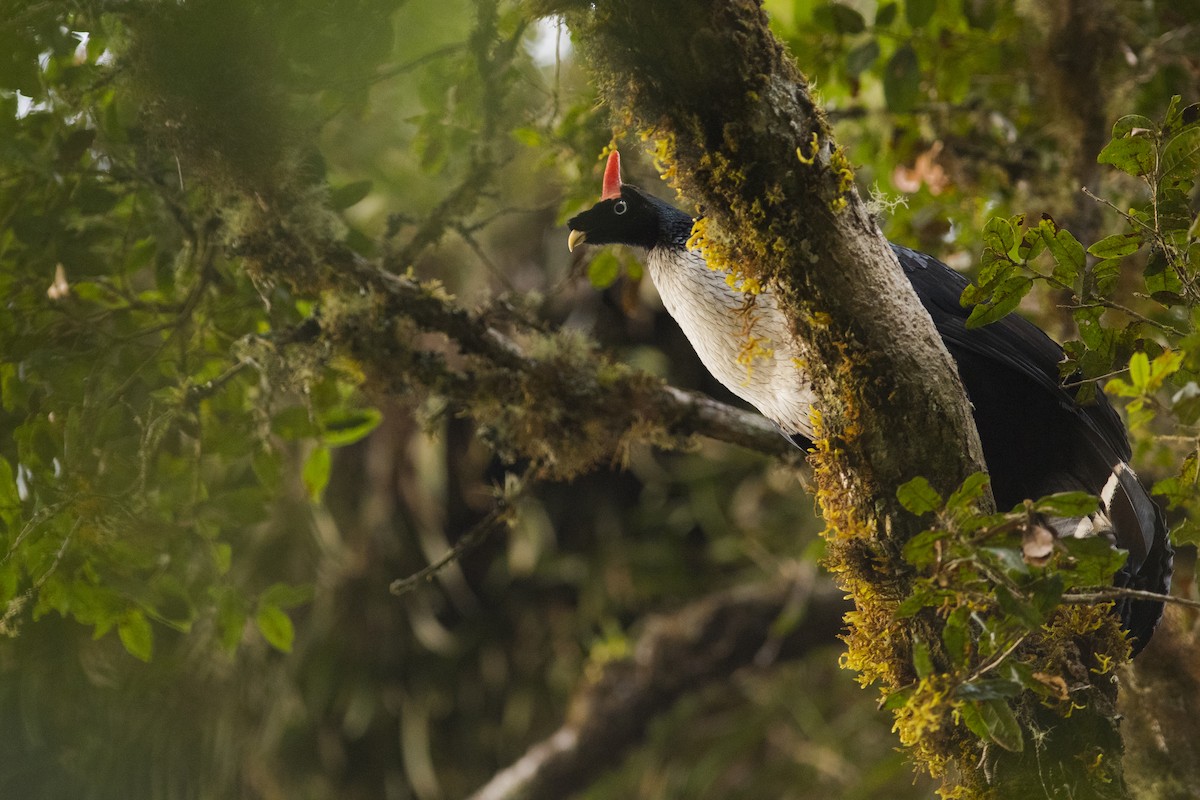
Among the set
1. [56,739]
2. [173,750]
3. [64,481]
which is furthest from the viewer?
[173,750]

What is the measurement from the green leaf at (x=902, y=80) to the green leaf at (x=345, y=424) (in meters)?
1.67

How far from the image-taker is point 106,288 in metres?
2.61

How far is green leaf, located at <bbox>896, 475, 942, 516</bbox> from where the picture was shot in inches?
59.9

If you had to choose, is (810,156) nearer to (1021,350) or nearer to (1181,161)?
(1181,161)

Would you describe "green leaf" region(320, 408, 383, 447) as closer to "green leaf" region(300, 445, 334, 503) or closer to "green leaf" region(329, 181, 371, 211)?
"green leaf" region(300, 445, 334, 503)

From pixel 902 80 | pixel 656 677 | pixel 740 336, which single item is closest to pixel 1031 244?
pixel 740 336

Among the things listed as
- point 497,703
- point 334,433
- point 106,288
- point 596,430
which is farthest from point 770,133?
point 497,703

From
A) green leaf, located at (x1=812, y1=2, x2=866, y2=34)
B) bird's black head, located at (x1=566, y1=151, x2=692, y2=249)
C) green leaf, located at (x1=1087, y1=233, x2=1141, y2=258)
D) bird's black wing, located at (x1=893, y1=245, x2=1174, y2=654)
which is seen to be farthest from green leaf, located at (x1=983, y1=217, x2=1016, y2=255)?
green leaf, located at (x1=812, y1=2, x2=866, y2=34)

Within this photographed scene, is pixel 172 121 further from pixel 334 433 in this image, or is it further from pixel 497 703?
pixel 497 703

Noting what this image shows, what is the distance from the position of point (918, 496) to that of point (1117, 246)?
0.52m

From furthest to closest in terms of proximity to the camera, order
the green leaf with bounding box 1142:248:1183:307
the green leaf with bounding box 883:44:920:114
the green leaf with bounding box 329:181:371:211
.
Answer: the green leaf with bounding box 883:44:920:114 → the green leaf with bounding box 329:181:371:211 → the green leaf with bounding box 1142:248:1183:307

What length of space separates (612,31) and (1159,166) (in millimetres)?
858

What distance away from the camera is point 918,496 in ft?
5.02

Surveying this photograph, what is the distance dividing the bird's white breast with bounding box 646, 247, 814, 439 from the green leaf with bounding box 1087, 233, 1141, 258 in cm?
52
